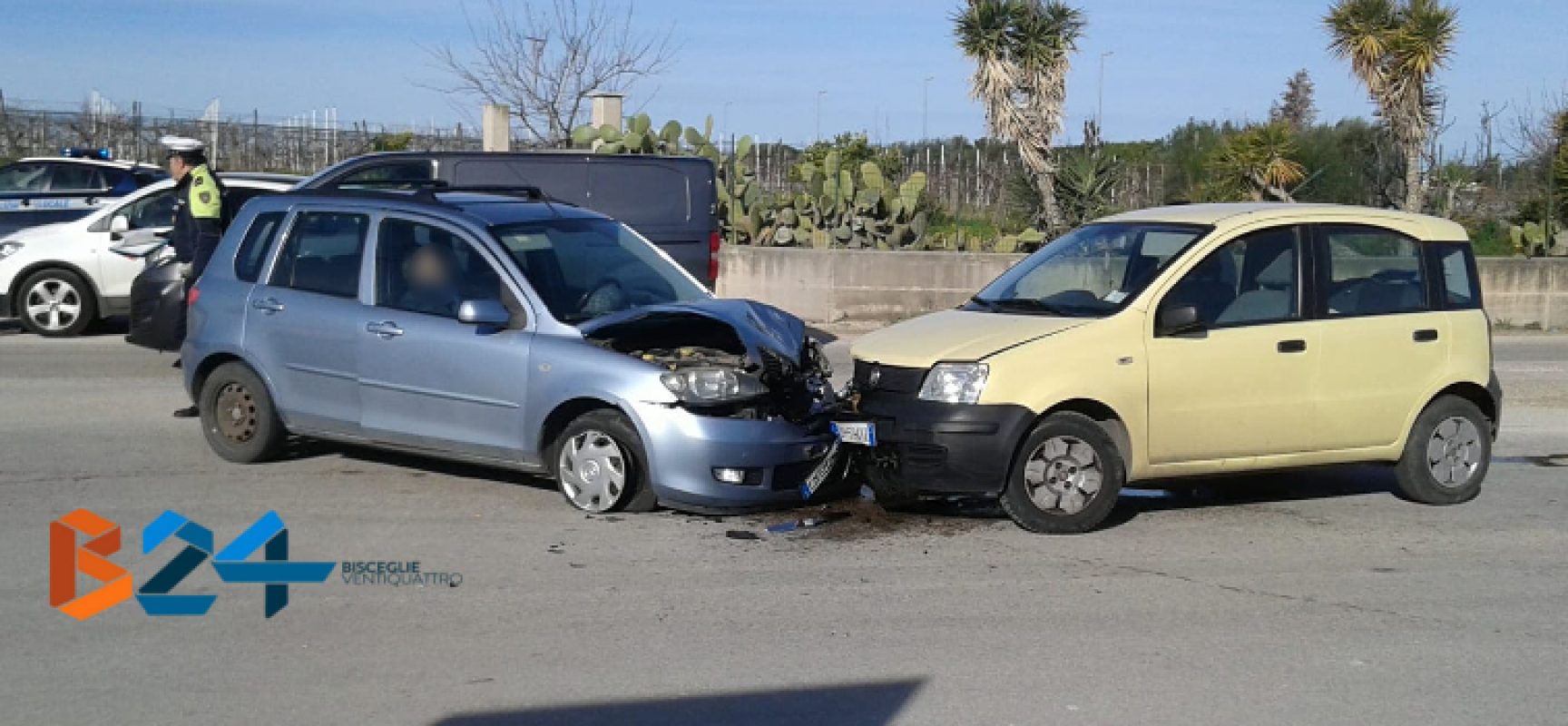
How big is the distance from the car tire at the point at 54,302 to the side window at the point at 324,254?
7768 millimetres

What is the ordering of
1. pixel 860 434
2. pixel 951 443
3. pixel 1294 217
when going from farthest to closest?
pixel 1294 217
pixel 860 434
pixel 951 443

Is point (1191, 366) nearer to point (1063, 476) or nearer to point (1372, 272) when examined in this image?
point (1063, 476)

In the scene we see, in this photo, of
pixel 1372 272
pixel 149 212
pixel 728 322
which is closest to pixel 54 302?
pixel 149 212

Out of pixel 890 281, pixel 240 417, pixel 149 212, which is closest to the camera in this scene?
pixel 240 417

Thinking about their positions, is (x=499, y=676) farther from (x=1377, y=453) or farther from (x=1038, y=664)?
(x=1377, y=453)

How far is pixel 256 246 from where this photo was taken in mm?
9445

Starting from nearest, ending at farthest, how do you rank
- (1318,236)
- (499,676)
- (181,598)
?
(499,676), (181,598), (1318,236)

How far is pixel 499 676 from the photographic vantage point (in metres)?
5.70

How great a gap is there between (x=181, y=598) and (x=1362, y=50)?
17.5m

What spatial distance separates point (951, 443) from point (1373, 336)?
2608 mm

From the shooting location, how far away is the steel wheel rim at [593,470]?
816cm

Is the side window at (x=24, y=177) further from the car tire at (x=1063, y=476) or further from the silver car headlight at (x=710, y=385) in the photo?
the car tire at (x=1063, y=476)

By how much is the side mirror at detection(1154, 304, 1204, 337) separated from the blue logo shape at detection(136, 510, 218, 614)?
4825mm

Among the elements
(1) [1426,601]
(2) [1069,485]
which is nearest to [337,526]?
(2) [1069,485]
